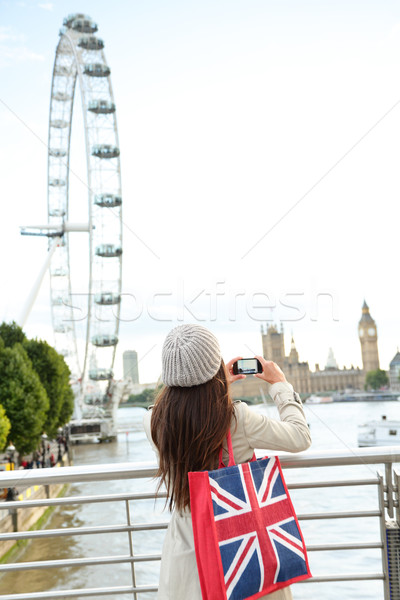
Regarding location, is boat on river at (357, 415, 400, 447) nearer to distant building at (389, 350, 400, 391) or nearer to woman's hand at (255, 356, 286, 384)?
distant building at (389, 350, 400, 391)

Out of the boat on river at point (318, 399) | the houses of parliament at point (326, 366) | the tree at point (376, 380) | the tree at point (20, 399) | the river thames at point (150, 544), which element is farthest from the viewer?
the boat on river at point (318, 399)

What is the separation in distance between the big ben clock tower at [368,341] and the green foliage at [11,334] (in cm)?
1832

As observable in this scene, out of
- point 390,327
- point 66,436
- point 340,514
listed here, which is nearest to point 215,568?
point 340,514

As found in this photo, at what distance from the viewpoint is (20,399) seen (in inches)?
621

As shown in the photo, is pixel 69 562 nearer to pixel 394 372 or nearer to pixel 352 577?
pixel 352 577

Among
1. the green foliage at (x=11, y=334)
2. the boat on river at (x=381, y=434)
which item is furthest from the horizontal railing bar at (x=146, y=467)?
the boat on river at (x=381, y=434)

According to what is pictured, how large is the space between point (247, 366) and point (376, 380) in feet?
108

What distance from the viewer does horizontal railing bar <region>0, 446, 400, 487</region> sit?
5.17 feet

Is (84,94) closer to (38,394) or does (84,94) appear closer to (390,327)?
(38,394)

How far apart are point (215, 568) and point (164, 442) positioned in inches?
9.7

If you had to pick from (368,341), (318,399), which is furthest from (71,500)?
(368,341)

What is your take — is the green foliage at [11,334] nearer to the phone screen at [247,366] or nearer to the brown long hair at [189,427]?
the phone screen at [247,366]

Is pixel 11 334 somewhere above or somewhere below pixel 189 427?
above

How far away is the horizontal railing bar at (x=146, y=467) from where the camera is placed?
5.17ft
